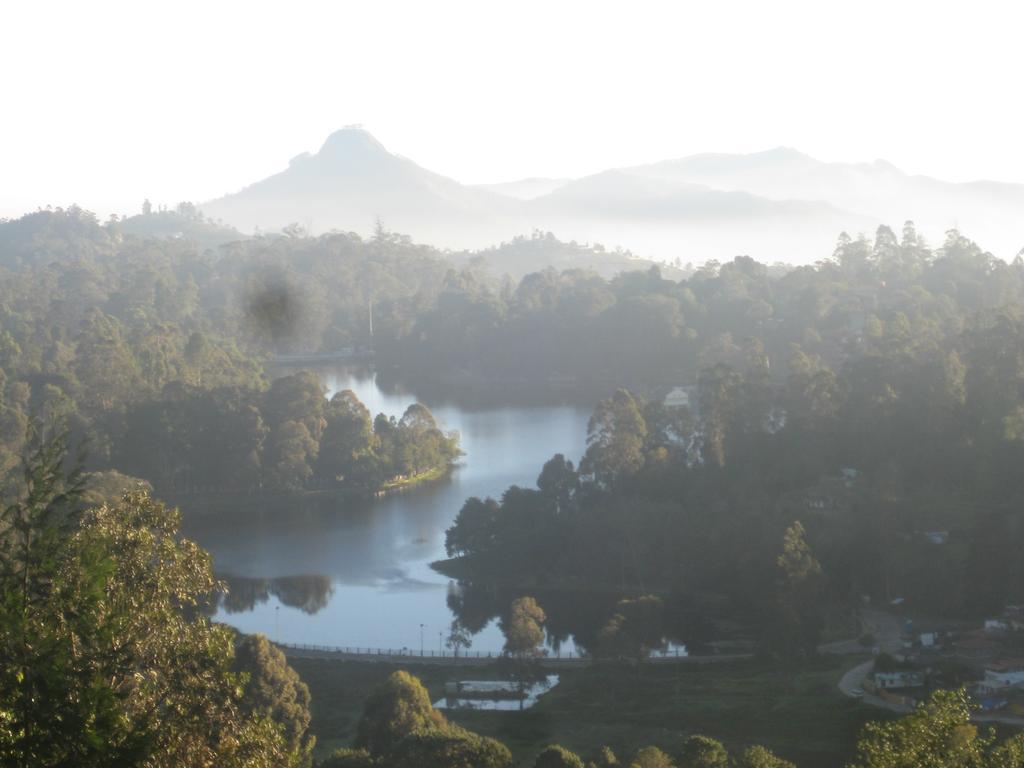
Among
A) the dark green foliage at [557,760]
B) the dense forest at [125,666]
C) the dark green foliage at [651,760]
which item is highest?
the dense forest at [125,666]

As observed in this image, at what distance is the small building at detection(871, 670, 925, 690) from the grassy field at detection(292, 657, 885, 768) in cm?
30

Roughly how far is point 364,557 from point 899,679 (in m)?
6.48

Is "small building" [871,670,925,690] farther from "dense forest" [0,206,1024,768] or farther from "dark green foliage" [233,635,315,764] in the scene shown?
"dark green foliage" [233,635,315,764]

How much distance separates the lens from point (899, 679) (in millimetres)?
9016

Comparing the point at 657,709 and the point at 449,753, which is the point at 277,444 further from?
the point at 449,753

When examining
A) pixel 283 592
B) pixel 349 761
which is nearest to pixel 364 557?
pixel 283 592

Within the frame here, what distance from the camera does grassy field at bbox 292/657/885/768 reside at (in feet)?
27.1

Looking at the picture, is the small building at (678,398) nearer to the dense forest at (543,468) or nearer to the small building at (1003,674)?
the dense forest at (543,468)

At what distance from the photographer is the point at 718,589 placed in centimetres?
1210

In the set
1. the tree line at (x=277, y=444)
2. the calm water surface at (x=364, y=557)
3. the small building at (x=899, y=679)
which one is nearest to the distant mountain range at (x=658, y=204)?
the calm water surface at (x=364, y=557)

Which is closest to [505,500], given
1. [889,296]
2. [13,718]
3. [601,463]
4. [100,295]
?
[601,463]

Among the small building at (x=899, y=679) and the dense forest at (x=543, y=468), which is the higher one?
the dense forest at (x=543, y=468)

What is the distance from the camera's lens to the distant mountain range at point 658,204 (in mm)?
54031

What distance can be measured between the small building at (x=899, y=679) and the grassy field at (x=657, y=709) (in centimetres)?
30
